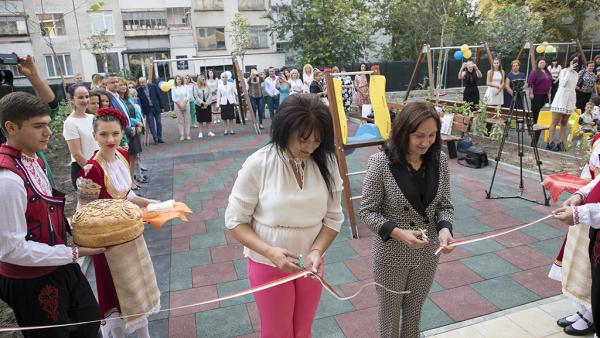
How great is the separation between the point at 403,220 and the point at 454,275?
1874mm

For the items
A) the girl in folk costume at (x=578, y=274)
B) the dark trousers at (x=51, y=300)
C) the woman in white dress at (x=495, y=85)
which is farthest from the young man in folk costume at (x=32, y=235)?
the woman in white dress at (x=495, y=85)

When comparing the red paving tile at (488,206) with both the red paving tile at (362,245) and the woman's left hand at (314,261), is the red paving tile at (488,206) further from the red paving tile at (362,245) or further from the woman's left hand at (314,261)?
the woman's left hand at (314,261)

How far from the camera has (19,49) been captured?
25688mm

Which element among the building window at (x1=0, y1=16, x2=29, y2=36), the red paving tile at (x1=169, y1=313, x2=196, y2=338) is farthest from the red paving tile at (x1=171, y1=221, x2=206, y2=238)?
the building window at (x1=0, y1=16, x2=29, y2=36)

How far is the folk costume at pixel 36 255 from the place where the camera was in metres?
1.73

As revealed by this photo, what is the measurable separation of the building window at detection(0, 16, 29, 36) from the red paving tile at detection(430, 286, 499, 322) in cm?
3071

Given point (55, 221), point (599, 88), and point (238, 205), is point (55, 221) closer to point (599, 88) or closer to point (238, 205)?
point (238, 205)

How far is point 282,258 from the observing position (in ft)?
5.65

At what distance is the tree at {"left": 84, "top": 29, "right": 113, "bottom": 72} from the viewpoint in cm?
2175

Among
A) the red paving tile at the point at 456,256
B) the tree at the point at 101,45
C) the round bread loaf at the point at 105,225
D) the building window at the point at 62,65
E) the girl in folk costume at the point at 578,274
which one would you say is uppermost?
the tree at the point at 101,45

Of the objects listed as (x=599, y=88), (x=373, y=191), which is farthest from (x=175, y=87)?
(x=599, y=88)

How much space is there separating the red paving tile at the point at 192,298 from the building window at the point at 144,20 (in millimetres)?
28396

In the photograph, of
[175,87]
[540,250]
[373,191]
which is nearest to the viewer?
[373,191]

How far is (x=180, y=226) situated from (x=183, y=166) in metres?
3.20
